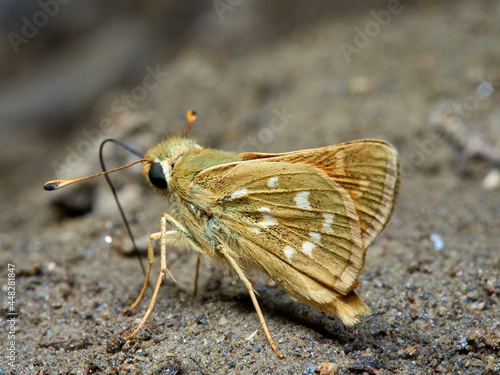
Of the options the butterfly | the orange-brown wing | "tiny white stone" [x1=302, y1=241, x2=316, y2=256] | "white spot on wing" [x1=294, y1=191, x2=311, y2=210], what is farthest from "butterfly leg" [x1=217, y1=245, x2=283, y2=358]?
the orange-brown wing

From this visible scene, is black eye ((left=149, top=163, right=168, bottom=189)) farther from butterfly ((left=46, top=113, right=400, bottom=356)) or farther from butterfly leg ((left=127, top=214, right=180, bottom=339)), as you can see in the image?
butterfly leg ((left=127, top=214, right=180, bottom=339))

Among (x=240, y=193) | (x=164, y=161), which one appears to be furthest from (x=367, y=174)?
(x=164, y=161)

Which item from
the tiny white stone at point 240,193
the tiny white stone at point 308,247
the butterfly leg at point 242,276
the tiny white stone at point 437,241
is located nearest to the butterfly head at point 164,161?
the tiny white stone at point 240,193

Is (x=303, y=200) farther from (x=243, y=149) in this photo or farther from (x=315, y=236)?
(x=243, y=149)

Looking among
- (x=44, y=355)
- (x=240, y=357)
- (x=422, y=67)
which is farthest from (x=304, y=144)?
(x=44, y=355)

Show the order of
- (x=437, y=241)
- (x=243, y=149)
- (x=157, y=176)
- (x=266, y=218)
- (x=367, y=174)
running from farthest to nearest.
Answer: (x=243, y=149) → (x=437, y=241) → (x=157, y=176) → (x=266, y=218) → (x=367, y=174)

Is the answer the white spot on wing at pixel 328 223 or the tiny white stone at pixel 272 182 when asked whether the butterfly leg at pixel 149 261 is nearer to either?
the tiny white stone at pixel 272 182

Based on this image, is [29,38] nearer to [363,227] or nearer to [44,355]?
[44,355]
